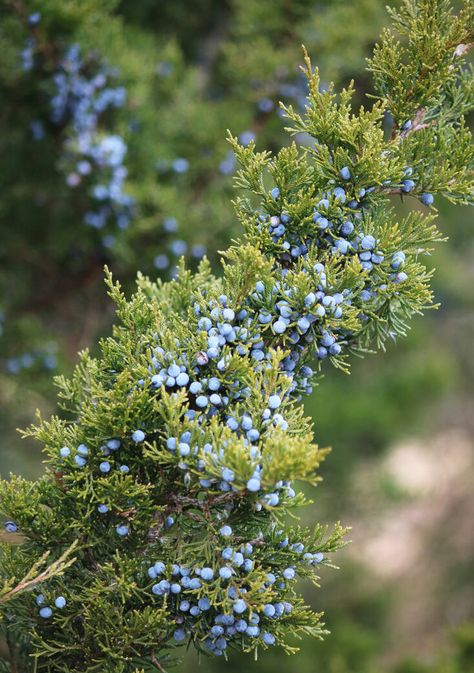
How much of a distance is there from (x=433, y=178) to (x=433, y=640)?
903 centimetres

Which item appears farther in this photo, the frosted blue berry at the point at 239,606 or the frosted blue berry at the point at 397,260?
the frosted blue berry at the point at 397,260

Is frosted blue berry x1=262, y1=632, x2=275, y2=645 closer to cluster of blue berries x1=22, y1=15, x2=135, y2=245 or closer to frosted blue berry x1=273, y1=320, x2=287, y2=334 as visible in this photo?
frosted blue berry x1=273, y1=320, x2=287, y2=334

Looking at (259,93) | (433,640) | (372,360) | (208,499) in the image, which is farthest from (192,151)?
(433,640)

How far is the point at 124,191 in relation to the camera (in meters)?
3.18

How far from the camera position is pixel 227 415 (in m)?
1.50

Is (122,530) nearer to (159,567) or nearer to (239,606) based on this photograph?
(159,567)

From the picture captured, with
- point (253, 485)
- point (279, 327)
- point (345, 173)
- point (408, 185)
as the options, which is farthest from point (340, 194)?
point (253, 485)

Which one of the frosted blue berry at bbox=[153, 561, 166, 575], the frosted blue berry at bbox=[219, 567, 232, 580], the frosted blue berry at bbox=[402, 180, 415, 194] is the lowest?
the frosted blue berry at bbox=[219, 567, 232, 580]

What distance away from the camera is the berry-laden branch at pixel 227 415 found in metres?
1.45

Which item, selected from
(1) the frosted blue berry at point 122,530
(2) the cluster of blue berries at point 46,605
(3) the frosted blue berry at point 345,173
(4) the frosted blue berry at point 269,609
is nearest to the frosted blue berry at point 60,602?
(2) the cluster of blue berries at point 46,605

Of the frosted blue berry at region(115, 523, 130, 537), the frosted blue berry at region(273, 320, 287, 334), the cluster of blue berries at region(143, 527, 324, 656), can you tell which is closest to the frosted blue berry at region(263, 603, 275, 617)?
the cluster of blue berries at region(143, 527, 324, 656)

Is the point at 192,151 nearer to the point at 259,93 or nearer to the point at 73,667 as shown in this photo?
the point at 259,93

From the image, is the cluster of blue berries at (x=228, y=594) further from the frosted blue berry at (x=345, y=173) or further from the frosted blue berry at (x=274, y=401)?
the frosted blue berry at (x=345, y=173)

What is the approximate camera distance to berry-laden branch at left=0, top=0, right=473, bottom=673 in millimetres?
1451
